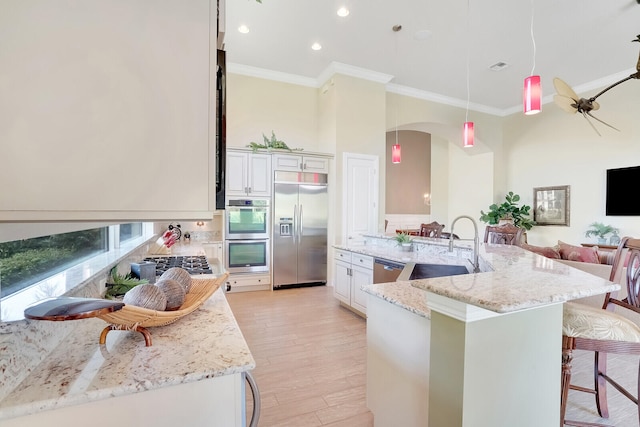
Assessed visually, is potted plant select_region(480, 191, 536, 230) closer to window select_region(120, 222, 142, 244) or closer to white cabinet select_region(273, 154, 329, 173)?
white cabinet select_region(273, 154, 329, 173)

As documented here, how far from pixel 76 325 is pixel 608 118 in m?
7.80

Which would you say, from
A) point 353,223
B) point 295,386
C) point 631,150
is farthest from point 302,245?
point 631,150

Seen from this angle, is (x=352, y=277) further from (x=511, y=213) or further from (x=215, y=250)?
(x=511, y=213)

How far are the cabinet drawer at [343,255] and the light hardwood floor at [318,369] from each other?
665mm

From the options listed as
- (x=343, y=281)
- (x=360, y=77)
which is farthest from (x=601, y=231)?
(x=360, y=77)

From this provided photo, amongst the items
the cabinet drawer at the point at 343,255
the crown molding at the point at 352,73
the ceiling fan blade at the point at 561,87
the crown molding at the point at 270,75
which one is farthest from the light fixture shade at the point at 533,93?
the crown molding at the point at 270,75

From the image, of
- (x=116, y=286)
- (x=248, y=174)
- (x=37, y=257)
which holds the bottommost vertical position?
(x=116, y=286)

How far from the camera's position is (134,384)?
29.4 inches

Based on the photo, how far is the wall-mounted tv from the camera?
500 centimetres

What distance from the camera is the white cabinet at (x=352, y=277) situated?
3441mm

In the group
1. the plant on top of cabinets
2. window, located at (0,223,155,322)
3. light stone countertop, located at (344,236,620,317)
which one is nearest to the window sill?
window, located at (0,223,155,322)

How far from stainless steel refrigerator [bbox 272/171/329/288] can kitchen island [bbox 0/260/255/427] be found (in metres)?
3.83

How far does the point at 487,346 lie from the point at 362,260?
250 cm

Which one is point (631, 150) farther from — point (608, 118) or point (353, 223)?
point (353, 223)
